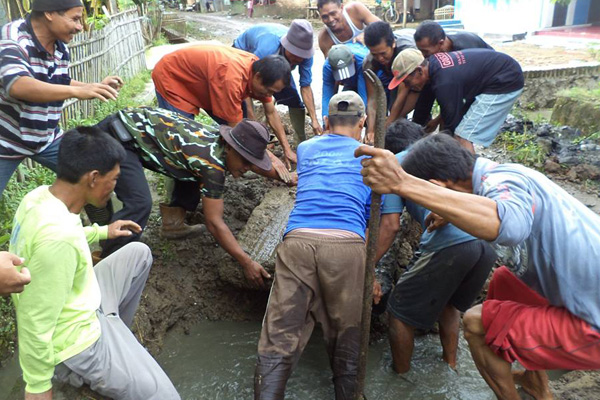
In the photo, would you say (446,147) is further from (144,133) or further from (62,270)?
(144,133)

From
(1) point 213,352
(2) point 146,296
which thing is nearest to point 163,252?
(2) point 146,296

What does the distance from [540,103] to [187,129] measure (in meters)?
7.85

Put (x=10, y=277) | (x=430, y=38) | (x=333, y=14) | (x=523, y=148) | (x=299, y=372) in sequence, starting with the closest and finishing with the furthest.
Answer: (x=10, y=277) < (x=299, y=372) < (x=430, y=38) < (x=333, y=14) < (x=523, y=148)

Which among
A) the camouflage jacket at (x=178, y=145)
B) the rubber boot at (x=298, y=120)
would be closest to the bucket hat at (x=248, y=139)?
the camouflage jacket at (x=178, y=145)

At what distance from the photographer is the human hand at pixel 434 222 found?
2.96 m

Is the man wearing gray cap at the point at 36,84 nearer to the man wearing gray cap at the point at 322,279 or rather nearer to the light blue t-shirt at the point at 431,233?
the man wearing gray cap at the point at 322,279

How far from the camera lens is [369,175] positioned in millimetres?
2174

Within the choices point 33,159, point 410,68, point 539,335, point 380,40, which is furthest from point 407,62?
point 33,159

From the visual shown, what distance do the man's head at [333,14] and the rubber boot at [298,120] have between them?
98 centimetres

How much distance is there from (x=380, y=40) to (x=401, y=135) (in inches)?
61.5

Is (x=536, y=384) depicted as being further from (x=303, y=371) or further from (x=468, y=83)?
(x=468, y=83)

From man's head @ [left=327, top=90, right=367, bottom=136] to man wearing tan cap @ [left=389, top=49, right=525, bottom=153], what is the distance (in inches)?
38.1

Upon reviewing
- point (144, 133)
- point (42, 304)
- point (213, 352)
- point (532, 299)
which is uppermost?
point (144, 133)

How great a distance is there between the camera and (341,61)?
16.7 ft
